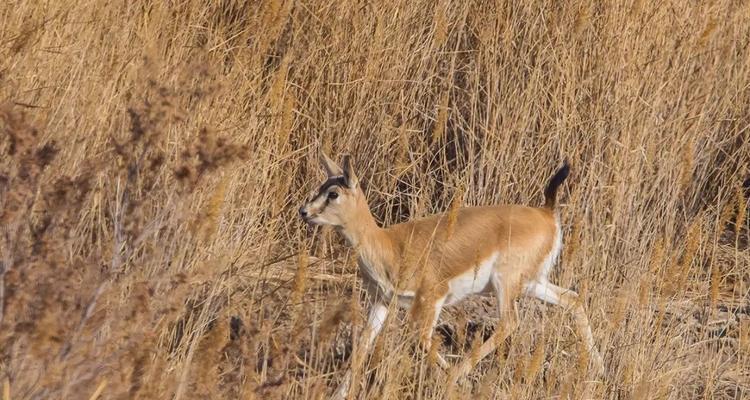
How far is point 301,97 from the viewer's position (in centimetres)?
626

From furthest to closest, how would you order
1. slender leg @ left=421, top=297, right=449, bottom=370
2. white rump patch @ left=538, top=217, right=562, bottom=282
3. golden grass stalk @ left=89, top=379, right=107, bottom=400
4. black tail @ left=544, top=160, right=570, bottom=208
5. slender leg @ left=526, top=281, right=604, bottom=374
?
white rump patch @ left=538, top=217, right=562, bottom=282 → black tail @ left=544, top=160, right=570, bottom=208 → slender leg @ left=526, top=281, right=604, bottom=374 → slender leg @ left=421, top=297, right=449, bottom=370 → golden grass stalk @ left=89, top=379, right=107, bottom=400

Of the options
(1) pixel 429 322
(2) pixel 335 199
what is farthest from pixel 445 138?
(1) pixel 429 322

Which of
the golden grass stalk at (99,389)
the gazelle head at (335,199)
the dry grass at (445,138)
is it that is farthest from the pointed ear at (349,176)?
the golden grass stalk at (99,389)

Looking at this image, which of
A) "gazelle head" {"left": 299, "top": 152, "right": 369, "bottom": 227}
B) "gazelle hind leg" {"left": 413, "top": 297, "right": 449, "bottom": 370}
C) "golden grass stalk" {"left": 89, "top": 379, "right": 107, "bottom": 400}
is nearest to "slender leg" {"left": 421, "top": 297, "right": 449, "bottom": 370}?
"gazelle hind leg" {"left": 413, "top": 297, "right": 449, "bottom": 370}

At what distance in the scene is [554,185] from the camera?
5.45 meters

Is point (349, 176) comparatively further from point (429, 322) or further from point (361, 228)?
point (429, 322)

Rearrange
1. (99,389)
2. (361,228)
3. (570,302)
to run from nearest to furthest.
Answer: (99,389)
(570,302)
(361,228)

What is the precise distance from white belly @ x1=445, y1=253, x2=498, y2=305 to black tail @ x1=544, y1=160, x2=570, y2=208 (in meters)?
0.32

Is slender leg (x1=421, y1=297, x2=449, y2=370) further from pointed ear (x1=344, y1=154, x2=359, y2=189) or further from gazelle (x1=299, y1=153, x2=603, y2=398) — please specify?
pointed ear (x1=344, y1=154, x2=359, y2=189)

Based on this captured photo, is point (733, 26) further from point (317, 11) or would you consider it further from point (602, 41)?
point (317, 11)

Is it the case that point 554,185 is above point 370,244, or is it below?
above

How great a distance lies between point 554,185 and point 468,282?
509 millimetres

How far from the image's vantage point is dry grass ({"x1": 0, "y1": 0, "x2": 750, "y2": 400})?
15.2 feet

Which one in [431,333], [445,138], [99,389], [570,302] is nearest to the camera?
[99,389]
